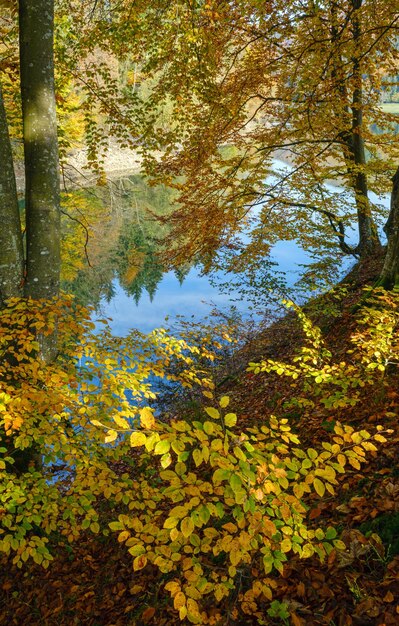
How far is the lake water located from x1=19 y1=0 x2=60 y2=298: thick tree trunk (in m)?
11.3

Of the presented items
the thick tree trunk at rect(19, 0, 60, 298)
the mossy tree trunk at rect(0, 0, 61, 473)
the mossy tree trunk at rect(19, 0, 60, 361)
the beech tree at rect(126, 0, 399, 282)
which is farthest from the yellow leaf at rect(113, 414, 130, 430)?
the beech tree at rect(126, 0, 399, 282)

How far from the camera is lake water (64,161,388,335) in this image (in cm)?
1878

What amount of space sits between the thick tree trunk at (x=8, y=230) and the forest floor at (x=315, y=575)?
11.0 ft

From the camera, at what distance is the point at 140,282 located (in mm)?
23234

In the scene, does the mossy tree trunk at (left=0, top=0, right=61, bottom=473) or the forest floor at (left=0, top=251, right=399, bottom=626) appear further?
the mossy tree trunk at (left=0, top=0, right=61, bottom=473)

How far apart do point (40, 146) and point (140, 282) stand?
18.7 metres

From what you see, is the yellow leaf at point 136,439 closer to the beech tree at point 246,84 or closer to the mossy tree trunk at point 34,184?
the mossy tree trunk at point 34,184

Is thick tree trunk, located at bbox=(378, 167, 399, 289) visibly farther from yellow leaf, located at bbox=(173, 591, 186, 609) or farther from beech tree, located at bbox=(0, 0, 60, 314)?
yellow leaf, located at bbox=(173, 591, 186, 609)

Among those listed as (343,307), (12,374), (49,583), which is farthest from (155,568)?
(343,307)

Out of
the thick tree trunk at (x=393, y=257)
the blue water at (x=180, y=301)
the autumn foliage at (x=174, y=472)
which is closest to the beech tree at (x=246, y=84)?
the thick tree trunk at (x=393, y=257)

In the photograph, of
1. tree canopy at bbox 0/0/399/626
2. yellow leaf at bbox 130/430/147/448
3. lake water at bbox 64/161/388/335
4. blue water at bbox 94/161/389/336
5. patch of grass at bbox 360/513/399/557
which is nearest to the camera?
yellow leaf at bbox 130/430/147/448

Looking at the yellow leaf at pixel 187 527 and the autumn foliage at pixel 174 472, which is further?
the autumn foliage at pixel 174 472

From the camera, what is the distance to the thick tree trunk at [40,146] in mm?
4398

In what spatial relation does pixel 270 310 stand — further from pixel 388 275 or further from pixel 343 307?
pixel 388 275
